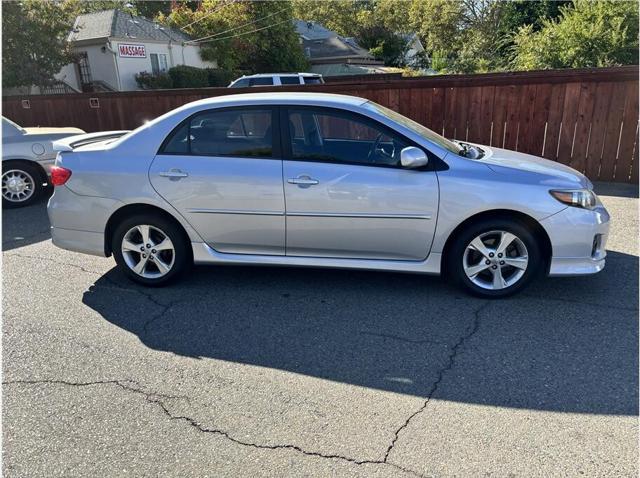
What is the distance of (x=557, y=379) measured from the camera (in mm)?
2920

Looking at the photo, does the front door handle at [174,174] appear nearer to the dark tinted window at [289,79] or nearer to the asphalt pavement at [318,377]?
the asphalt pavement at [318,377]

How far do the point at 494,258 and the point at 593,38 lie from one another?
43.2 ft

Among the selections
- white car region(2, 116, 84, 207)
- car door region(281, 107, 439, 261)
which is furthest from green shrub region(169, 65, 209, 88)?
car door region(281, 107, 439, 261)

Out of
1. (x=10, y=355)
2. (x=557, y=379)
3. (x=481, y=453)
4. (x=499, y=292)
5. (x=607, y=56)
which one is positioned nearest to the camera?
(x=481, y=453)

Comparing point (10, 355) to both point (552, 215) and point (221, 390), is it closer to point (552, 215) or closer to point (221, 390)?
point (221, 390)

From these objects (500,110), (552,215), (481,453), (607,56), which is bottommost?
(481,453)

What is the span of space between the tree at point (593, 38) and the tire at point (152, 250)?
13944mm

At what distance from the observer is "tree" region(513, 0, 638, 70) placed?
43.2ft

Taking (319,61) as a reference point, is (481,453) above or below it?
below

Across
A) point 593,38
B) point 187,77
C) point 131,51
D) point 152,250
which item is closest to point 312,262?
point 152,250

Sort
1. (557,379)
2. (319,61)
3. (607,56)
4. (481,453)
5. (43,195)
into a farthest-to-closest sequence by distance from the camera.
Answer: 1. (319,61)
2. (607,56)
3. (43,195)
4. (557,379)
5. (481,453)

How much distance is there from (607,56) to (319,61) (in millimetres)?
32551

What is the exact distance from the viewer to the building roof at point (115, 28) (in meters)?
26.8

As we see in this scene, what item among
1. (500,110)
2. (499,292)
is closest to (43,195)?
(499,292)
